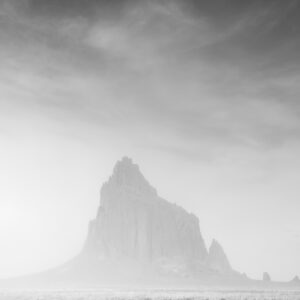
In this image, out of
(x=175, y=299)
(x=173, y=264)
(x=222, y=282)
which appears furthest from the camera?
(x=173, y=264)

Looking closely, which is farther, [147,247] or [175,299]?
[147,247]

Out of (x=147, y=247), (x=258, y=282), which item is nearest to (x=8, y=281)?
(x=147, y=247)

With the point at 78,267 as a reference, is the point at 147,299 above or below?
below

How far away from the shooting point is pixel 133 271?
7146 inches

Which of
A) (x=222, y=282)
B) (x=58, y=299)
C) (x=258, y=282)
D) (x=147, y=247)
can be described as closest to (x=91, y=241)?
(x=147, y=247)

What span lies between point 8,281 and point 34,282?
52.5ft

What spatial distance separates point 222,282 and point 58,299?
12905 centimetres

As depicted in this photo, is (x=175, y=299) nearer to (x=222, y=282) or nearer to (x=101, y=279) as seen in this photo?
(x=101, y=279)

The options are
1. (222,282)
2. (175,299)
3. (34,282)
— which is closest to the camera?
(175,299)

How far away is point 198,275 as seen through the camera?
617 ft

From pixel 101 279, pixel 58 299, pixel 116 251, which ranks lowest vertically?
pixel 58 299

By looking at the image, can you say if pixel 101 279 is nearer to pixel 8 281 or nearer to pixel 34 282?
pixel 34 282

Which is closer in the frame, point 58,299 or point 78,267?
point 58,299

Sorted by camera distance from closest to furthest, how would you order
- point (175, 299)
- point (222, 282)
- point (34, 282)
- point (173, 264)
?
point (175, 299) < point (34, 282) < point (222, 282) < point (173, 264)
